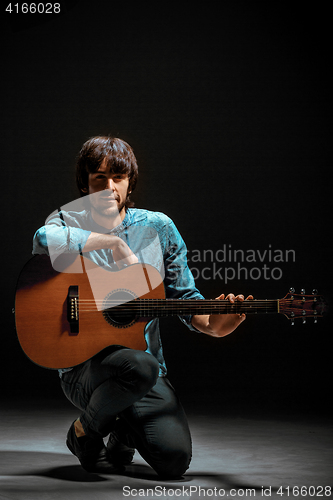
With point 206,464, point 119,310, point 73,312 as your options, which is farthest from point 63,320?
point 206,464

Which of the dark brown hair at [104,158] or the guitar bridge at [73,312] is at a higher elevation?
the dark brown hair at [104,158]

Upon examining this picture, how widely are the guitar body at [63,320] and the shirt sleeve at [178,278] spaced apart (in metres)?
0.29

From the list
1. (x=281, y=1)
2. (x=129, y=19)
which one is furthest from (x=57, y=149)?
(x=281, y=1)

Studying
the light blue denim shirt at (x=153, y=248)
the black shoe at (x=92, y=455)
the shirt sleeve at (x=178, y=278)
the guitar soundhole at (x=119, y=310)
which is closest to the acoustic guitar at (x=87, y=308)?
the guitar soundhole at (x=119, y=310)

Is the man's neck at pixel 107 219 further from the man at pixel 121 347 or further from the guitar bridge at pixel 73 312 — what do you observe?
the guitar bridge at pixel 73 312

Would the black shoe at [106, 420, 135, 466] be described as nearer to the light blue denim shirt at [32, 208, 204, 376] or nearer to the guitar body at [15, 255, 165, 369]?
the light blue denim shirt at [32, 208, 204, 376]

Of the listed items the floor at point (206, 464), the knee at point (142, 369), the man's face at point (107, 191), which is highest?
the man's face at point (107, 191)

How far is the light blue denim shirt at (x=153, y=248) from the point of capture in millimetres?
2324

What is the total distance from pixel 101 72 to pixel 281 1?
1343mm

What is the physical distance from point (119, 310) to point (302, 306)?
0.69 metres

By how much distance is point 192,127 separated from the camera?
3.99 m

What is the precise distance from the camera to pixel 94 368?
2074 millimetres

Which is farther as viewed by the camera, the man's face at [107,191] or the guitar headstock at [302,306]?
the man's face at [107,191]

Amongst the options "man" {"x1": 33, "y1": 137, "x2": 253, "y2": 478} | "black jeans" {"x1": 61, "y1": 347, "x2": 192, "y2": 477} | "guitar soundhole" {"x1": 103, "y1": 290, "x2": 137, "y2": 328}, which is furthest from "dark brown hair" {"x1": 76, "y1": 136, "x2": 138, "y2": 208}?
"black jeans" {"x1": 61, "y1": 347, "x2": 192, "y2": 477}
